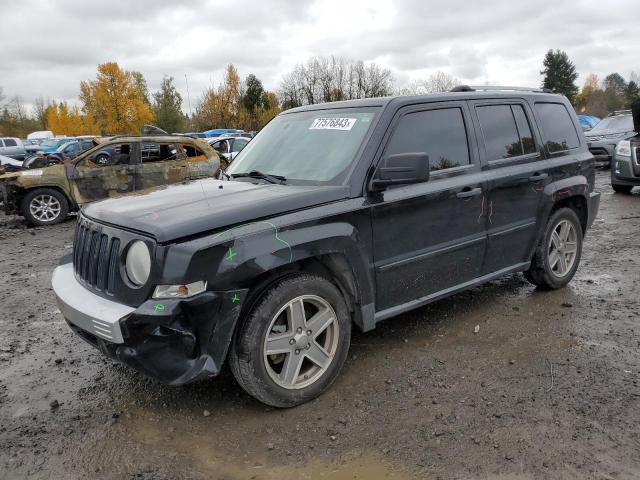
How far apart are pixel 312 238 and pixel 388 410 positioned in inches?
45.6

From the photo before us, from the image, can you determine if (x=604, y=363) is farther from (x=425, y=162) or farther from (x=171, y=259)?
(x=171, y=259)

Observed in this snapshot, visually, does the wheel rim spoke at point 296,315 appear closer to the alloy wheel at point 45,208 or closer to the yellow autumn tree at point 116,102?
the alloy wheel at point 45,208

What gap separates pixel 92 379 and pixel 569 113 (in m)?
5.02

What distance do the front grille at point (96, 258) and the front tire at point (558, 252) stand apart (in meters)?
3.76

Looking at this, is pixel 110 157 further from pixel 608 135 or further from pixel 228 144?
pixel 608 135

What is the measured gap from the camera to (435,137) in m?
3.99

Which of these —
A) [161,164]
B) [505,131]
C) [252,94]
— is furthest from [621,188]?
[252,94]

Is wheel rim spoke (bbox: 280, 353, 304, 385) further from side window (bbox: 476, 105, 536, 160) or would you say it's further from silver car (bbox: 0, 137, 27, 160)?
silver car (bbox: 0, 137, 27, 160)

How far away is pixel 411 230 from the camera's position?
373cm

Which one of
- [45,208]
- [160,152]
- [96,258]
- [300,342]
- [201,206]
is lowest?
[300,342]

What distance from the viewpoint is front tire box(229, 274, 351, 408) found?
3023mm

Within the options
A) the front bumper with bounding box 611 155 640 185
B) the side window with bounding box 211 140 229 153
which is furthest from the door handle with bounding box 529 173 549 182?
the side window with bounding box 211 140 229 153

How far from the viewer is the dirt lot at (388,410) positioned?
274 cm

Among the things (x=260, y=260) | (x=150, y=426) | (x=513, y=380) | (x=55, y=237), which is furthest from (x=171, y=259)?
(x=55, y=237)
